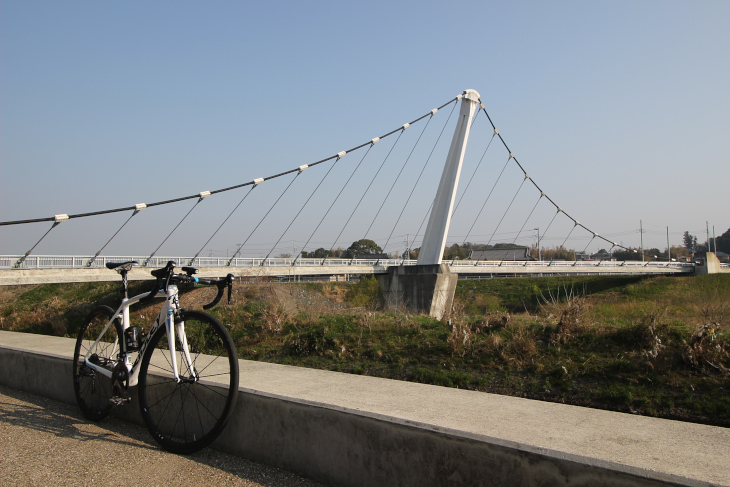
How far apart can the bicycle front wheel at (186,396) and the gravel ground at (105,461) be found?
0.14 m

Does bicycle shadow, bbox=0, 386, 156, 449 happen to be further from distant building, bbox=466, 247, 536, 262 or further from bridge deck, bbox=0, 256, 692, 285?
distant building, bbox=466, 247, 536, 262

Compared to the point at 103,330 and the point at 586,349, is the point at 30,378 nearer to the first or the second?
the point at 103,330

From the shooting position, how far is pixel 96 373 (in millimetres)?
4043

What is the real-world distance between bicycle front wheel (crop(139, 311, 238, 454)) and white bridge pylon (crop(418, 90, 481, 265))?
73.4 ft

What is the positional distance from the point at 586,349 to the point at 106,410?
4.38 meters

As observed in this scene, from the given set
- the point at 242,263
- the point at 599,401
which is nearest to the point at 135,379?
the point at 599,401

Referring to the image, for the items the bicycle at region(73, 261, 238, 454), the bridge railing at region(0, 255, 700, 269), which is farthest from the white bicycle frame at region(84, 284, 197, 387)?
the bridge railing at region(0, 255, 700, 269)

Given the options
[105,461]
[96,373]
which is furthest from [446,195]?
[105,461]

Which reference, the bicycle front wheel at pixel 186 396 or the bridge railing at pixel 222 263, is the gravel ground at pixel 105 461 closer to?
the bicycle front wheel at pixel 186 396

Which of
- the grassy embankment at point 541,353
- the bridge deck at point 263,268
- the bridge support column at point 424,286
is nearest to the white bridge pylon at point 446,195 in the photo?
the bridge support column at point 424,286

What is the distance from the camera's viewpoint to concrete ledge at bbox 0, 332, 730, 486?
208 cm

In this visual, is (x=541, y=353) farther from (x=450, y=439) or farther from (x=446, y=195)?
(x=446, y=195)

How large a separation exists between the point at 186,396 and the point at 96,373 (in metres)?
1.11

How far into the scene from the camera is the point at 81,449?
3.37 metres
